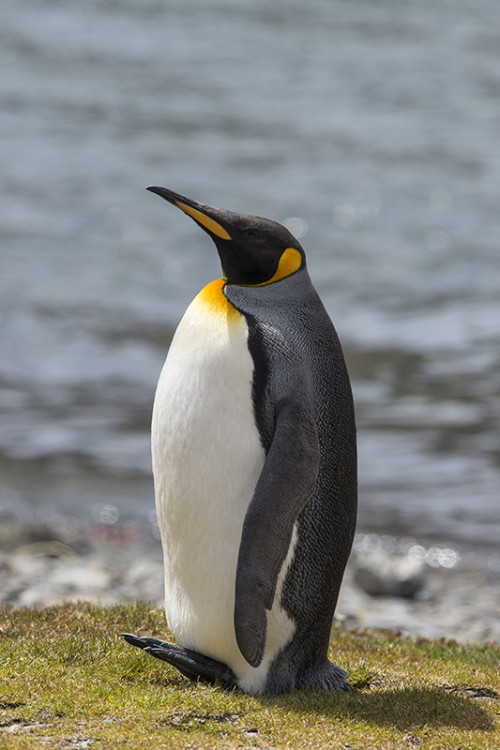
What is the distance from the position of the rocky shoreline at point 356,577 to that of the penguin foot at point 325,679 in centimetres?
384

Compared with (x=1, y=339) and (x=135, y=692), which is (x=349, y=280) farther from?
(x=135, y=692)

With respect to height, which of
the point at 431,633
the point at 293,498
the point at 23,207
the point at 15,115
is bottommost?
the point at 431,633

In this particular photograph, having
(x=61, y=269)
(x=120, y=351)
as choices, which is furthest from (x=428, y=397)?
(x=61, y=269)

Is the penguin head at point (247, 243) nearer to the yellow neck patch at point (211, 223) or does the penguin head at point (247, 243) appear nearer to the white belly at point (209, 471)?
the yellow neck patch at point (211, 223)

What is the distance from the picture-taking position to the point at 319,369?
16.3 feet

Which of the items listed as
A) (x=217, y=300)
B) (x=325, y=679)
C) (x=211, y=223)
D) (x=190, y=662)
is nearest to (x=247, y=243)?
(x=211, y=223)

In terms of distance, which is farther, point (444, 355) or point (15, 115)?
point (15, 115)

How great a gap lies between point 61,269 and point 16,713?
21.2m

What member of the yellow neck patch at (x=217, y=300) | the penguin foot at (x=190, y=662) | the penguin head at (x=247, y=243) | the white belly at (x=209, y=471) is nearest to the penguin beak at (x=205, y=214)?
the penguin head at (x=247, y=243)

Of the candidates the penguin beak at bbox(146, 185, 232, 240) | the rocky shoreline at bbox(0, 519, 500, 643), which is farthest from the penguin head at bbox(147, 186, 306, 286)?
the rocky shoreline at bbox(0, 519, 500, 643)

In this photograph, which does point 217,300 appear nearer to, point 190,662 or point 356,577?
point 190,662

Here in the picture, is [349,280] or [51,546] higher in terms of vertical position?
[349,280]

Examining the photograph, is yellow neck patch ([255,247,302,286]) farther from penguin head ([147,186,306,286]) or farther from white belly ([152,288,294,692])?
white belly ([152,288,294,692])

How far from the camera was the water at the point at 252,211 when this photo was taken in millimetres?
14227
